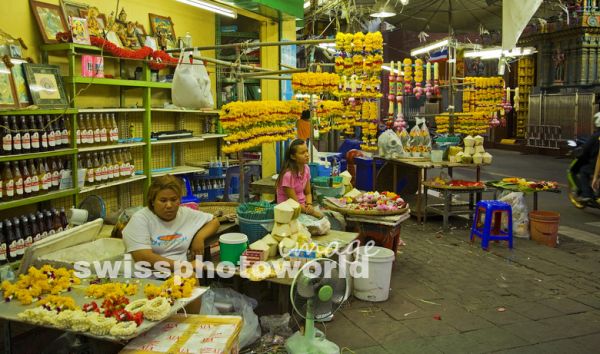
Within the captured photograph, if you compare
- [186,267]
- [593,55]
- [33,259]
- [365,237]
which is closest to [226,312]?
[186,267]

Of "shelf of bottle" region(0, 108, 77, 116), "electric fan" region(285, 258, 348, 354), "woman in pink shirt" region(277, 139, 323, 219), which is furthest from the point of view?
"woman in pink shirt" region(277, 139, 323, 219)

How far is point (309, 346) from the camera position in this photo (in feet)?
11.4

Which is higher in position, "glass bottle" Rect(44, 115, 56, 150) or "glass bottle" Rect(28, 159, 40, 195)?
"glass bottle" Rect(44, 115, 56, 150)

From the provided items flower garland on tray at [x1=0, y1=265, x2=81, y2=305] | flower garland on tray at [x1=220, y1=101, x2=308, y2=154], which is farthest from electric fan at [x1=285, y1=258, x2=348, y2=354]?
flower garland on tray at [x1=220, y1=101, x2=308, y2=154]

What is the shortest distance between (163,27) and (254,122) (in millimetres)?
3294

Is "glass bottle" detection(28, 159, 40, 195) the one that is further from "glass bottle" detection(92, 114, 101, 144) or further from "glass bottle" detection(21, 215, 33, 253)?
"glass bottle" detection(92, 114, 101, 144)

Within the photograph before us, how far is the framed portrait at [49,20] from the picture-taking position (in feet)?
20.0

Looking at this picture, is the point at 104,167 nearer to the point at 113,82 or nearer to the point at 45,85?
the point at 113,82

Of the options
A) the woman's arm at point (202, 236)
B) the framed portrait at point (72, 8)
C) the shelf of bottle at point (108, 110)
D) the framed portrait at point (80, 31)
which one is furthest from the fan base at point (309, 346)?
the framed portrait at point (72, 8)

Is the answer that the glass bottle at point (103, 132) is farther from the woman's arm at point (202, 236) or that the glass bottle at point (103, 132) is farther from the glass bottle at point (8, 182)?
the woman's arm at point (202, 236)

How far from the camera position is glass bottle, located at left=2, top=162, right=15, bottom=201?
16.9ft

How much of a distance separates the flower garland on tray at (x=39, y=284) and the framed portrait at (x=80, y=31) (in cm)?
395

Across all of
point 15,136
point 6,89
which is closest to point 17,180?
point 15,136

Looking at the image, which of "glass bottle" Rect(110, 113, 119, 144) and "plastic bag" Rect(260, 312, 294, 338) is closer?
"plastic bag" Rect(260, 312, 294, 338)
